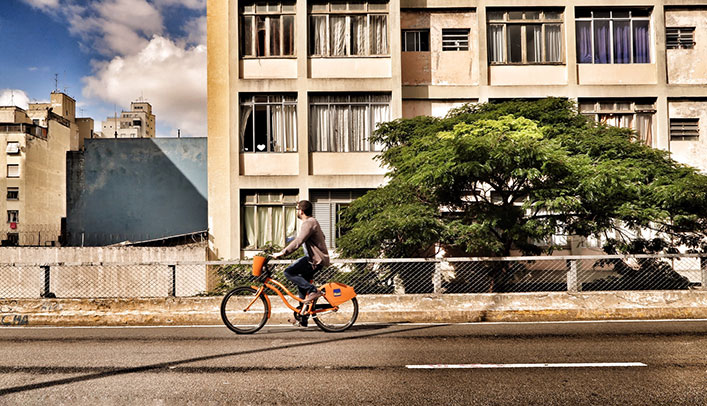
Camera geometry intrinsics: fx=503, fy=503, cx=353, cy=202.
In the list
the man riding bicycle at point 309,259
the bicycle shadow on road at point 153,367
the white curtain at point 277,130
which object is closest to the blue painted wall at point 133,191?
the white curtain at point 277,130

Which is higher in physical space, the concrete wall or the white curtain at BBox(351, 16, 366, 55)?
the white curtain at BBox(351, 16, 366, 55)

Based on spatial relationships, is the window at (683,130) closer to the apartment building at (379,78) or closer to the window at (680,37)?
the apartment building at (379,78)

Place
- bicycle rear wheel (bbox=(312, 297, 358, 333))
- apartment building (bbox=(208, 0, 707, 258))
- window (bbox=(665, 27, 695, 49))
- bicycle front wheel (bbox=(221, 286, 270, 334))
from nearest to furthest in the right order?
1. bicycle front wheel (bbox=(221, 286, 270, 334))
2. bicycle rear wheel (bbox=(312, 297, 358, 333))
3. apartment building (bbox=(208, 0, 707, 258))
4. window (bbox=(665, 27, 695, 49))

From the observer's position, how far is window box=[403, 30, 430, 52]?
18828 millimetres

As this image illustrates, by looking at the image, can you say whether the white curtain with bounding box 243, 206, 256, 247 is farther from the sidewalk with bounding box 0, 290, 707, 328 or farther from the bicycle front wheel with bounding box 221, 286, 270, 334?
the bicycle front wheel with bounding box 221, 286, 270, 334

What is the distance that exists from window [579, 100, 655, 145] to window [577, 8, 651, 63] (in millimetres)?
1599

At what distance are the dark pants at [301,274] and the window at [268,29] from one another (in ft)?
40.1

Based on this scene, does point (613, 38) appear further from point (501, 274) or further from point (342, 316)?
Result: point (342, 316)

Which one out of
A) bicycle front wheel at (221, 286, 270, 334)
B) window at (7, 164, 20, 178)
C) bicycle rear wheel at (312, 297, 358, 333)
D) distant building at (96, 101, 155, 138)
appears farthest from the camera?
distant building at (96, 101, 155, 138)

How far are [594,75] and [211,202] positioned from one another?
14990 millimetres

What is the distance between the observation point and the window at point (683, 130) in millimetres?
19062

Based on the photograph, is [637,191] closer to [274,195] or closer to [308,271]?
[308,271]

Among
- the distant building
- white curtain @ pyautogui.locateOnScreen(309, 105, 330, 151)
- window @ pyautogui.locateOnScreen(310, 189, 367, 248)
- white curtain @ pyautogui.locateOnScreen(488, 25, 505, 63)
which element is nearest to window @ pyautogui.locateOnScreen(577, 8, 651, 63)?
white curtain @ pyautogui.locateOnScreen(488, 25, 505, 63)

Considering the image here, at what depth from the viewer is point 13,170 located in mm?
42375
